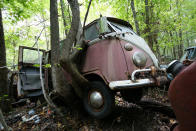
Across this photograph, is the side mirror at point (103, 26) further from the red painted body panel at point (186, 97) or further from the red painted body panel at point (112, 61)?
the red painted body panel at point (186, 97)

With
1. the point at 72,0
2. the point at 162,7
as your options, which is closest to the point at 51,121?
the point at 72,0

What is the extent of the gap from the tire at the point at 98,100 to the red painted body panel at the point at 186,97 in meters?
1.41

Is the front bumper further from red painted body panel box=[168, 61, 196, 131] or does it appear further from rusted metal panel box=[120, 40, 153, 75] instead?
red painted body panel box=[168, 61, 196, 131]

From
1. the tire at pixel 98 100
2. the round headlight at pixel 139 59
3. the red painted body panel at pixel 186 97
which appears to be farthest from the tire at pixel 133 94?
the red painted body panel at pixel 186 97

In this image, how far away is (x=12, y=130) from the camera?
2873 mm

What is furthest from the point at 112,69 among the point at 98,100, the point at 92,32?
the point at 92,32

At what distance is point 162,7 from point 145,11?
1.09 meters

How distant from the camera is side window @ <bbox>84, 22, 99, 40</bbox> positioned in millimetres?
3025

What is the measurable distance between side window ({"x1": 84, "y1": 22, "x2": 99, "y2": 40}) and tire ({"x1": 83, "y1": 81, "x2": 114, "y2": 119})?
130 centimetres

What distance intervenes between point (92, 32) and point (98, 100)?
182 centimetres

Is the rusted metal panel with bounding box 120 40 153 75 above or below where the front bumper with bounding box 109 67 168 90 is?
above

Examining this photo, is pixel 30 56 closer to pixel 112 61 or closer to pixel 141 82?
pixel 112 61

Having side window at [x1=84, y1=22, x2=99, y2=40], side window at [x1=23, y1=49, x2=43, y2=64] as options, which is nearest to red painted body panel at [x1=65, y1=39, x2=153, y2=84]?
side window at [x1=84, y1=22, x2=99, y2=40]

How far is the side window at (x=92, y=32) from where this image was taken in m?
3.02
